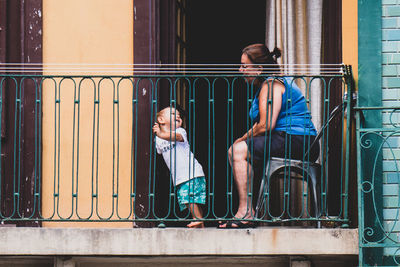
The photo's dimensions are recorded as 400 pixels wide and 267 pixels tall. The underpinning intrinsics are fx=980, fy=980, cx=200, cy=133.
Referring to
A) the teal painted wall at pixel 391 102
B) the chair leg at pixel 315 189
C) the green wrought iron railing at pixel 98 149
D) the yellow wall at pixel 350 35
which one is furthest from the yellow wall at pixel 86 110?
the teal painted wall at pixel 391 102

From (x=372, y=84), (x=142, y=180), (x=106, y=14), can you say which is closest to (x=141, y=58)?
(x=106, y=14)

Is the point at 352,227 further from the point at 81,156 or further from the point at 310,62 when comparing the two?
the point at 81,156

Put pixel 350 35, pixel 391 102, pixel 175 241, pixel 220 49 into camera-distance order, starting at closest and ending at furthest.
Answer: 1. pixel 175 241
2. pixel 391 102
3. pixel 350 35
4. pixel 220 49

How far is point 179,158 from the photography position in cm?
854

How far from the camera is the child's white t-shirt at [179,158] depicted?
8.49 meters

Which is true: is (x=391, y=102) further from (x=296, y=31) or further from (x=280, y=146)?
(x=296, y=31)

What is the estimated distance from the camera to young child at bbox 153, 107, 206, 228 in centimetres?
845

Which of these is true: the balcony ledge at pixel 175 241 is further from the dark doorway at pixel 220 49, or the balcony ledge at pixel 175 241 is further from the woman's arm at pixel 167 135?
the dark doorway at pixel 220 49

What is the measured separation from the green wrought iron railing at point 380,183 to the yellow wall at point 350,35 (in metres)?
0.49

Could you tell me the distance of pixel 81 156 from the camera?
899 cm

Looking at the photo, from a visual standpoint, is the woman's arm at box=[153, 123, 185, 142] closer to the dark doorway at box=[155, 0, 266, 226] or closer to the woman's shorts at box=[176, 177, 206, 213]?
the woman's shorts at box=[176, 177, 206, 213]

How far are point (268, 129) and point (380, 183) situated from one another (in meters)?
1.06

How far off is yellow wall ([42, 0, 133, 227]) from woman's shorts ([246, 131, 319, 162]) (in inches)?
51.0

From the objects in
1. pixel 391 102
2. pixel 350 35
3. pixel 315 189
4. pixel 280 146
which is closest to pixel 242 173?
pixel 280 146
